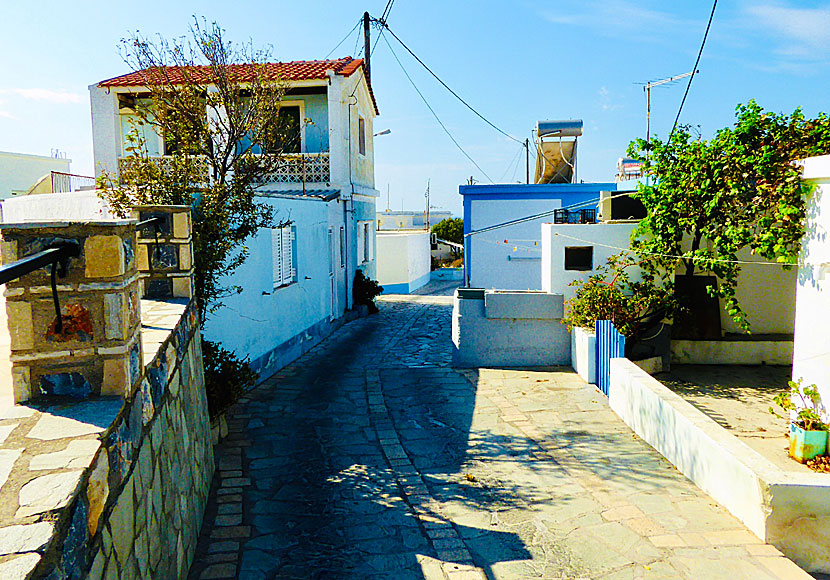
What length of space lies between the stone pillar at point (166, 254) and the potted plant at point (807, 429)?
7.03 metres

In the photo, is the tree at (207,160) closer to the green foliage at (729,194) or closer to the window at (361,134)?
the green foliage at (729,194)

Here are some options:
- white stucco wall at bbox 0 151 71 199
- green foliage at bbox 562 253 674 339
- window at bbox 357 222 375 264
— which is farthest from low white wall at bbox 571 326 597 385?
white stucco wall at bbox 0 151 71 199

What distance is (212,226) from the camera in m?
7.25

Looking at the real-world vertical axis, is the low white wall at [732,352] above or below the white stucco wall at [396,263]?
below

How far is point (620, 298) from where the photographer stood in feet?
38.0

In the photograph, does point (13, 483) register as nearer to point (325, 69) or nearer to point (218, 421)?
point (218, 421)

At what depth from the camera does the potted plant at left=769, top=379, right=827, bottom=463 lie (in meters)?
7.64

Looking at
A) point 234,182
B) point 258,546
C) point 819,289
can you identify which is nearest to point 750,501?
point 819,289

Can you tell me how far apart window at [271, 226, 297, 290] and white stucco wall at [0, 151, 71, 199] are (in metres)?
30.4

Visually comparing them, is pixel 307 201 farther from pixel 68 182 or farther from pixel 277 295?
pixel 68 182

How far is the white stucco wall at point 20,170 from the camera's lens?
37188 mm

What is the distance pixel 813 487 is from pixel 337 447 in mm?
4933

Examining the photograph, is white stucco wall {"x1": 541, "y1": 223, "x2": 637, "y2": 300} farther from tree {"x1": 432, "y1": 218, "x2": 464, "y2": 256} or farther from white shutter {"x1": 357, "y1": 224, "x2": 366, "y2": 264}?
tree {"x1": 432, "y1": 218, "x2": 464, "y2": 256}

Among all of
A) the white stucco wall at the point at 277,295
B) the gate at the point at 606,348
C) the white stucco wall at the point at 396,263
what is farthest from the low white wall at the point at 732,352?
the white stucco wall at the point at 396,263
